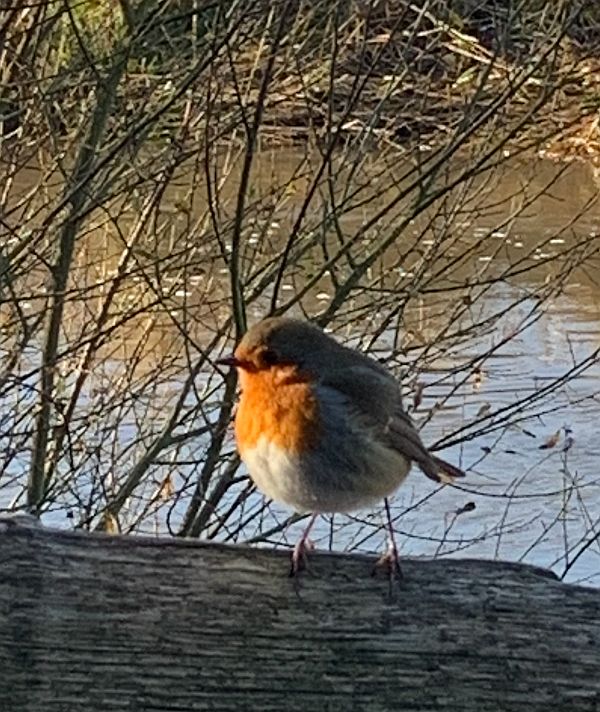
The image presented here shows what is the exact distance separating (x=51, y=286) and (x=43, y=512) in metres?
0.67

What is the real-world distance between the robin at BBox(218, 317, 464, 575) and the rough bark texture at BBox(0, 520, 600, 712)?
0.75m

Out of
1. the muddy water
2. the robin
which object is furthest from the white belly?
the muddy water

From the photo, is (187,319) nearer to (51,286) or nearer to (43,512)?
(51,286)

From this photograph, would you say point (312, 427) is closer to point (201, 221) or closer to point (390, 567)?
point (390, 567)

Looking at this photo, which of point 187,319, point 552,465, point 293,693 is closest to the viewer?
point 293,693

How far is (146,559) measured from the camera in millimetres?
1728

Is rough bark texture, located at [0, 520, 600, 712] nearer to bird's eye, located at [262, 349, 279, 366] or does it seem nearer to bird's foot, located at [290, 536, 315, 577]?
bird's foot, located at [290, 536, 315, 577]

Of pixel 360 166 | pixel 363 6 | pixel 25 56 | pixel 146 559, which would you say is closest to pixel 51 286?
pixel 25 56

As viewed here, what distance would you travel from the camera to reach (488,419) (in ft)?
16.3

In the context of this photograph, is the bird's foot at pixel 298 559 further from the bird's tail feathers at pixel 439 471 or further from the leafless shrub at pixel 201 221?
the leafless shrub at pixel 201 221

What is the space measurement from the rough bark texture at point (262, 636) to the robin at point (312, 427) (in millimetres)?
750

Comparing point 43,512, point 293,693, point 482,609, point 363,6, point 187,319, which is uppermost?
point 363,6

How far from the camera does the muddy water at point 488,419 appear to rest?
527 cm

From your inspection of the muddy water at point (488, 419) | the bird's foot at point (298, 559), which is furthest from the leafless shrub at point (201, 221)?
the bird's foot at point (298, 559)
